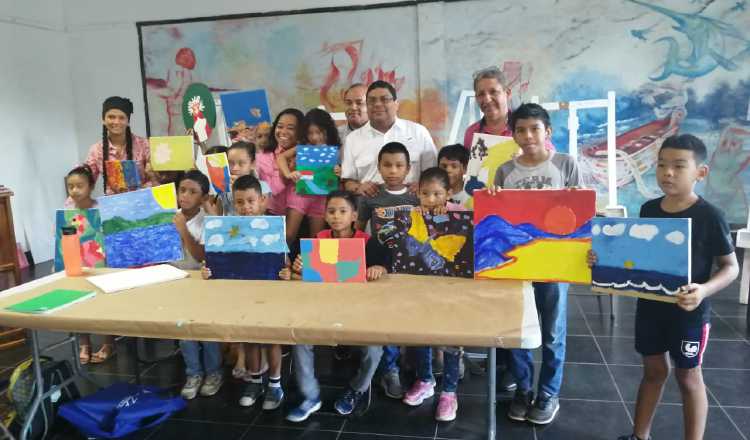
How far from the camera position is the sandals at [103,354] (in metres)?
3.36

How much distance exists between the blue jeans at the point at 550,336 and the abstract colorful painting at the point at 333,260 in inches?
30.9

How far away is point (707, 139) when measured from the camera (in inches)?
207

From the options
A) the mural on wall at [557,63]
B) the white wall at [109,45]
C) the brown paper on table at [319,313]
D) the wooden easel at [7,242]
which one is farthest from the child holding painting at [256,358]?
the white wall at [109,45]

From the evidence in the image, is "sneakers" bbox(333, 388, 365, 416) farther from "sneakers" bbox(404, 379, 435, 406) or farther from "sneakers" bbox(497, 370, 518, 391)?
"sneakers" bbox(497, 370, 518, 391)

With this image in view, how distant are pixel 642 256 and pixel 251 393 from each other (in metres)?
1.94

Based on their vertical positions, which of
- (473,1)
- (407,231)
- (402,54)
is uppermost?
(473,1)

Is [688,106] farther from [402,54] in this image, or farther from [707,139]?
[402,54]

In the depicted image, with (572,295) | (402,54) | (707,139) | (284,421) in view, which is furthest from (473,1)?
(284,421)

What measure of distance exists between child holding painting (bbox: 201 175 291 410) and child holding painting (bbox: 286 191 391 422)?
17 centimetres

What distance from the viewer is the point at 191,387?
2875mm

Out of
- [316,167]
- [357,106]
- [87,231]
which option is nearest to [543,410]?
[316,167]

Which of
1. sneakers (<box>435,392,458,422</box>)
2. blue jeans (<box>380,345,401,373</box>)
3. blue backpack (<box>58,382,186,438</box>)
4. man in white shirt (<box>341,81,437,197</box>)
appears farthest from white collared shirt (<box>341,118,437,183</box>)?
blue backpack (<box>58,382,186,438</box>)

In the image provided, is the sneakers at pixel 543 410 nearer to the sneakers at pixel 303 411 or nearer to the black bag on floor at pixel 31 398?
the sneakers at pixel 303 411

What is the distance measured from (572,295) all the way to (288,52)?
3747 mm
